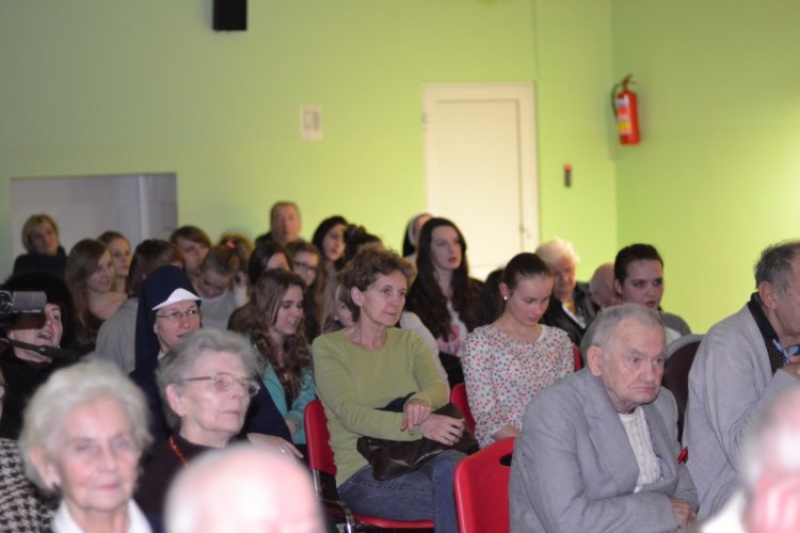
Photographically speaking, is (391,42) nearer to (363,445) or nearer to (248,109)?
(248,109)

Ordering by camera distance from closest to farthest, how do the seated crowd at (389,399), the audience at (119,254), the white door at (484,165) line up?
the seated crowd at (389,399) → the audience at (119,254) → the white door at (484,165)

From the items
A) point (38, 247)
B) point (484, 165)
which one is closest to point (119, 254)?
point (38, 247)

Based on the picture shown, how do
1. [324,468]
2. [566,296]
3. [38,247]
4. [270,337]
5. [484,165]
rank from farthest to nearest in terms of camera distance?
[484,165]
[38,247]
[566,296]
[270,337]
[324,468]

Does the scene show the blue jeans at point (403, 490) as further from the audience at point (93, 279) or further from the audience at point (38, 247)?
the audience at point (38, 247)

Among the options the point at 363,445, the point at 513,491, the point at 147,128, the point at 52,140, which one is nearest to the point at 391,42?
the point at 147,128

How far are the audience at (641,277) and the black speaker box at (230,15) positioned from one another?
4.19m

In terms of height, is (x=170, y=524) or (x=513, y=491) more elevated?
(x=170, y=524)

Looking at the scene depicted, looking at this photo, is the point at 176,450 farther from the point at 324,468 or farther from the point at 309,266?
the point at 309,266

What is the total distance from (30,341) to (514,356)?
6.20ft

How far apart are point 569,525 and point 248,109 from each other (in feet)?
20.8

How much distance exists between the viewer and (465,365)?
4.82 m

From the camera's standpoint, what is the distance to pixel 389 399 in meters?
4.62

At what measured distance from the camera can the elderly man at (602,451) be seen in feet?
10.6

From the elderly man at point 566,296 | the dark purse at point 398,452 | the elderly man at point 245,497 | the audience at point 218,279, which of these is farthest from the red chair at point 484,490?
the audience at point 218,279
